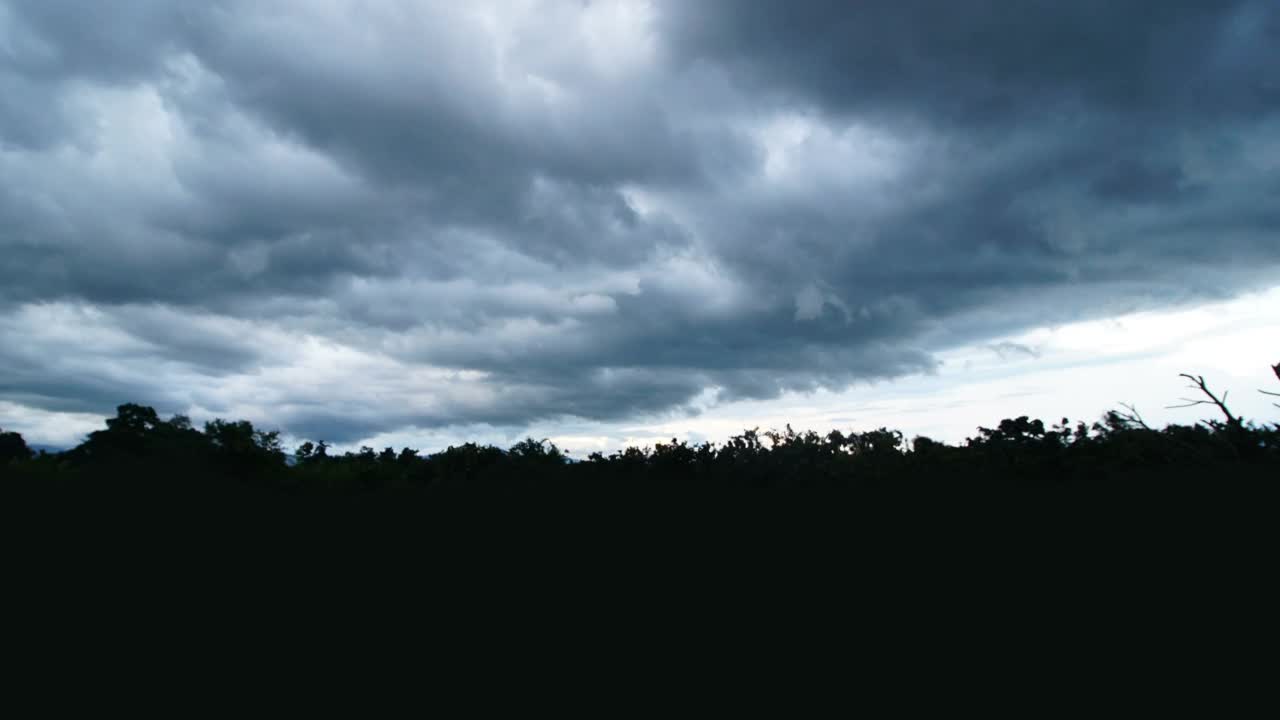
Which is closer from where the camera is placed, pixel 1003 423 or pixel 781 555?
pixel 781 555

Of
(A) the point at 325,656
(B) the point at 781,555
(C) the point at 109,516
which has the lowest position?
(A) the point at 325,656

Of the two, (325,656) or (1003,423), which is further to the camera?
(1003,423)

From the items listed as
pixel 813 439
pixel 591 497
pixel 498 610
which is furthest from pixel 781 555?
pixel 813 439

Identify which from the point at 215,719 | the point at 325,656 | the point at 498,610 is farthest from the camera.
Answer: the point at 498,610

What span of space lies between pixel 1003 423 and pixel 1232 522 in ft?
16.5

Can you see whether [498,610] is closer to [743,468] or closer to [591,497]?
[591,497]

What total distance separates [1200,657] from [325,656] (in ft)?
17.2

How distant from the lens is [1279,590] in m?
4.56

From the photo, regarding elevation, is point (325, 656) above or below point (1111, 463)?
below

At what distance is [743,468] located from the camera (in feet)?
30.8

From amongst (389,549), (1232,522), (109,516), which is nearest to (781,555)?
(389,549)

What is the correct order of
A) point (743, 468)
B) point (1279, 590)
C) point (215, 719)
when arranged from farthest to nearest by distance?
point (743, 468), point (1279, 590), point (215, 719)

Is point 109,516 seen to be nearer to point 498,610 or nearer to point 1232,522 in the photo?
point 498,610

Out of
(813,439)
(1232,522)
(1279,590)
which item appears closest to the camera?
(1279,590)
